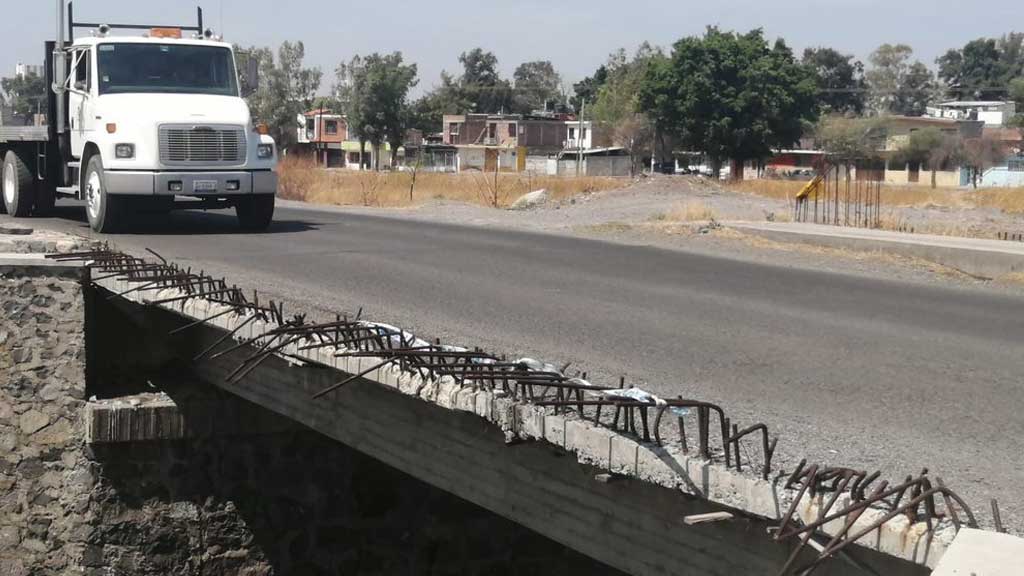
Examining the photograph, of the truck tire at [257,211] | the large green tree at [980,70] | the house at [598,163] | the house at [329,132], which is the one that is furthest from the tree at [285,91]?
the large green tree at [980,70]

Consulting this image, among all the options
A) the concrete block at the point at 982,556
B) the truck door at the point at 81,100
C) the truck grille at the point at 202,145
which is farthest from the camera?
the truck door at the point at 81,100

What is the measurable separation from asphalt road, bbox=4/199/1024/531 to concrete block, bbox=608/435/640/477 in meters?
1.08

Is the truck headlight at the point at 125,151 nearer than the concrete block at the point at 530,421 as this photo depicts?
No

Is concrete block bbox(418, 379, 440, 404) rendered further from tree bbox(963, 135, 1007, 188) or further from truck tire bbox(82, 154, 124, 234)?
tree bbox(963, 135, 1007, 188)

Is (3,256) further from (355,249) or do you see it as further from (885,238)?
(885,238)

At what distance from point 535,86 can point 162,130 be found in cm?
16518

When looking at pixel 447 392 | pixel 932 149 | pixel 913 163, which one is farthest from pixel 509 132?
pixel 447 392

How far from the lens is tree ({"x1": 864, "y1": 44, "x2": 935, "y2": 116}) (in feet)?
541

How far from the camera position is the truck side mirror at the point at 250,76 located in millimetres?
19359

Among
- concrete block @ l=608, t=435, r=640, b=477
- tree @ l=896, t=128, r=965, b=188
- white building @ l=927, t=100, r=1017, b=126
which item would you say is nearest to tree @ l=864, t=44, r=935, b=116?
white building @ l=927, t=100, r=1017, b=126

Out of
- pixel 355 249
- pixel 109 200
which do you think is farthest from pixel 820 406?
pixel 109 200

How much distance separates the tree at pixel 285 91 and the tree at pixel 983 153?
50.0 meters

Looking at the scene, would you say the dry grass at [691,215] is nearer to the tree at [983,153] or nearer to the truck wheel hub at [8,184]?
the truck wheel hub at [8,184]

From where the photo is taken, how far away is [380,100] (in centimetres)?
9875
